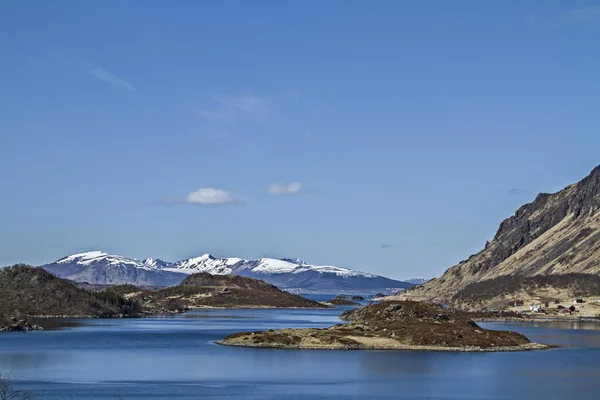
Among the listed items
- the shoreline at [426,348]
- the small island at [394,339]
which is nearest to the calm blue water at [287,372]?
the shoreline at [426,348]

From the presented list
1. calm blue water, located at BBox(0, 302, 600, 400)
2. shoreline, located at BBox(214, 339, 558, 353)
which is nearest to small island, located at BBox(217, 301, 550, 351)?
→ shoreline, located at BBox(214, 339, 558, 353)

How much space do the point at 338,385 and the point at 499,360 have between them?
132 feet

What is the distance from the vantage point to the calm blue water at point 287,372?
10381 cm

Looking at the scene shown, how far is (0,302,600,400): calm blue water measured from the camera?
10381 cm

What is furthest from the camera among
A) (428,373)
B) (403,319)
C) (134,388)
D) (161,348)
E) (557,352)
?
(403,319)

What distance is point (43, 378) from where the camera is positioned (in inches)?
4547

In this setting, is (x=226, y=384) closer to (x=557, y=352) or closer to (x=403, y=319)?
(x=557, y=352)

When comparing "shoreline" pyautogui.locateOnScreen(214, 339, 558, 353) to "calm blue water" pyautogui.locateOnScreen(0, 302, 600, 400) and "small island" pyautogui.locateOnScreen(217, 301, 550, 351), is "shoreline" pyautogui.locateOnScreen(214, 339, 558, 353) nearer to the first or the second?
"small island" pyautogui.locateOnScreen(217, 301, 550, 351)

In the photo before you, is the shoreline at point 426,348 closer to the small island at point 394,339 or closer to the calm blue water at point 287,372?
the small island at point 394,339

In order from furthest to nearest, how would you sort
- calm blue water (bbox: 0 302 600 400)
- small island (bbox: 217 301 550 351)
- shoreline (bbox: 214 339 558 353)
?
small island (bbox: 217 301 550 351) < shoreline (bbox: 214 339 558 353) < calm blue water (bbox: 0 302 600 400)

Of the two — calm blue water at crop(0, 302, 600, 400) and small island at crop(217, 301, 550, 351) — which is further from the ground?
small island at crop(217, 301, 550, 351)

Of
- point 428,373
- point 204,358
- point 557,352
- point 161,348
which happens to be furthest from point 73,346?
point 557,352

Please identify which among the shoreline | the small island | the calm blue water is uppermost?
the small island

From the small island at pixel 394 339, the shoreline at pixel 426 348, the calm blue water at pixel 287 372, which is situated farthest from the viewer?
the small island at pixel 394 339
